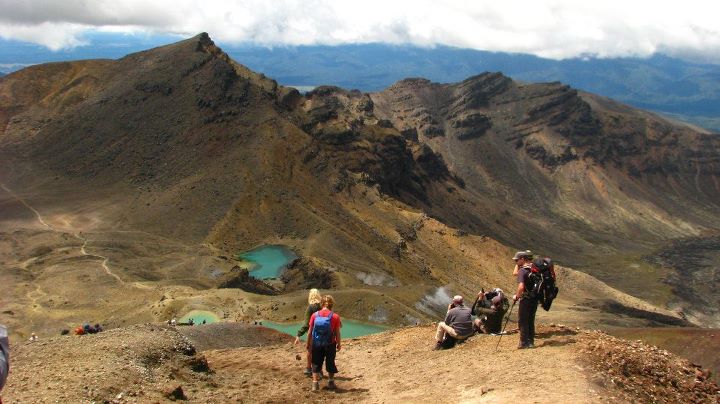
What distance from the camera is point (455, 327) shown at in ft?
68.0

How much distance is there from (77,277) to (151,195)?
33.8 metres

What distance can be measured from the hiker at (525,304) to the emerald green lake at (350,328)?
32379 mm

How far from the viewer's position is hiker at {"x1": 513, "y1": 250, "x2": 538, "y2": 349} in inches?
712

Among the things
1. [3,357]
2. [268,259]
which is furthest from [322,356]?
[268,259]

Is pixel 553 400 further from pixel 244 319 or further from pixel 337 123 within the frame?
pixel 337 123

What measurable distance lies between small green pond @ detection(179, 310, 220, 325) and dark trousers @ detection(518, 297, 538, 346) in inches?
1395

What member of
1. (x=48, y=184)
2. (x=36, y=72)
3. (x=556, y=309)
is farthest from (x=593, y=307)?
(x=36, y=72)

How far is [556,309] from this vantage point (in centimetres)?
8850

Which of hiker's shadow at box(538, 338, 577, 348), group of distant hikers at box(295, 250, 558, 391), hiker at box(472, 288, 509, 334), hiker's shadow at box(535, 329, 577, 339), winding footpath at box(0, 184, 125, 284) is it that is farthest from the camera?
winding footpath at box(0, 184, 125, 284)

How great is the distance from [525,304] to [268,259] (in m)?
67.2

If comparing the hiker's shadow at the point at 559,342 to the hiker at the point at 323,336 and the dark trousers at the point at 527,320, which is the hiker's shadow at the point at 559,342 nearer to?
the dark trousers at the point at 527,320

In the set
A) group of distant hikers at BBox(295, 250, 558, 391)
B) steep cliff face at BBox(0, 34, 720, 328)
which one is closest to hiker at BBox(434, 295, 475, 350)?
group of distant hikers at BBox(295, 250, 558, 391)

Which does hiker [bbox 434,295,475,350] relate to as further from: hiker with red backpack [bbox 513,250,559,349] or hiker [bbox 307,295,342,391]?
hiker [bbox 307,295,342,391]

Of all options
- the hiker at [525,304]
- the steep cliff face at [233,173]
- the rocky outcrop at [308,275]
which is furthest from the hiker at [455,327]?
the rocky outcrop at [308,275]
